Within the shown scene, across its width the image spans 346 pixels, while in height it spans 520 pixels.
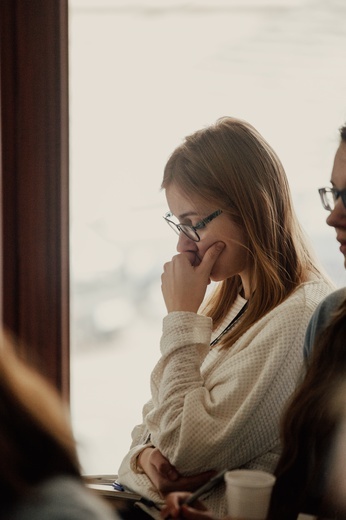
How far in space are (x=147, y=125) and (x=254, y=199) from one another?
727 mm

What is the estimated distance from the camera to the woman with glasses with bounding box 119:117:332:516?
5.04ft

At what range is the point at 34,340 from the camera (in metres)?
2.39

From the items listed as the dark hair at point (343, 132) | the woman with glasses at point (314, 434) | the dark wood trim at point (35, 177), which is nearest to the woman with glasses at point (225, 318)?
the woman with glasses at point (314, 434)

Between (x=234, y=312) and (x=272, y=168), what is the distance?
385 mm

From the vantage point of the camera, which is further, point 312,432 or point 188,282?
point 188,282

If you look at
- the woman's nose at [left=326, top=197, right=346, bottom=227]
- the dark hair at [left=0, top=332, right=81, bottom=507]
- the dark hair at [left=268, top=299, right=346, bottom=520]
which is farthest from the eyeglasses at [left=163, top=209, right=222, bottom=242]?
the dark hair at [left=0, top=332, right=81, bottom=507]

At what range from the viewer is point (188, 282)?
5.79 feet

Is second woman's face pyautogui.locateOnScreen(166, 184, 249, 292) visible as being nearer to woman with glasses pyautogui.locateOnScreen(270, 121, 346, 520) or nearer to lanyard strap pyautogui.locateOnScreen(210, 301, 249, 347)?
lanyard strap pyautogui.locateOnScreen(210, 301, 249, 347)

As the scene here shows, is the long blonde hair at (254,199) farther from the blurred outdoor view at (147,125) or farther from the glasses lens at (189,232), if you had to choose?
the blurred outdoor view at (147,125)

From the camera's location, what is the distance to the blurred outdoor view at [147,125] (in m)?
2.18

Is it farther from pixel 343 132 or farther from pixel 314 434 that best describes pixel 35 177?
pixel 314 434

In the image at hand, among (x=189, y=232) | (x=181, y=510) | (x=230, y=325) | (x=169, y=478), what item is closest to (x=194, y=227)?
(x=189, y=232)

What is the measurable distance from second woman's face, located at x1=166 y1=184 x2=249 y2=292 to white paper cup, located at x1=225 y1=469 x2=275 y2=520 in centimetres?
67

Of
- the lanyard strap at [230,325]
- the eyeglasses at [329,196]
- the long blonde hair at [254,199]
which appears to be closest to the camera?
the eyeglasses at [329,196]
